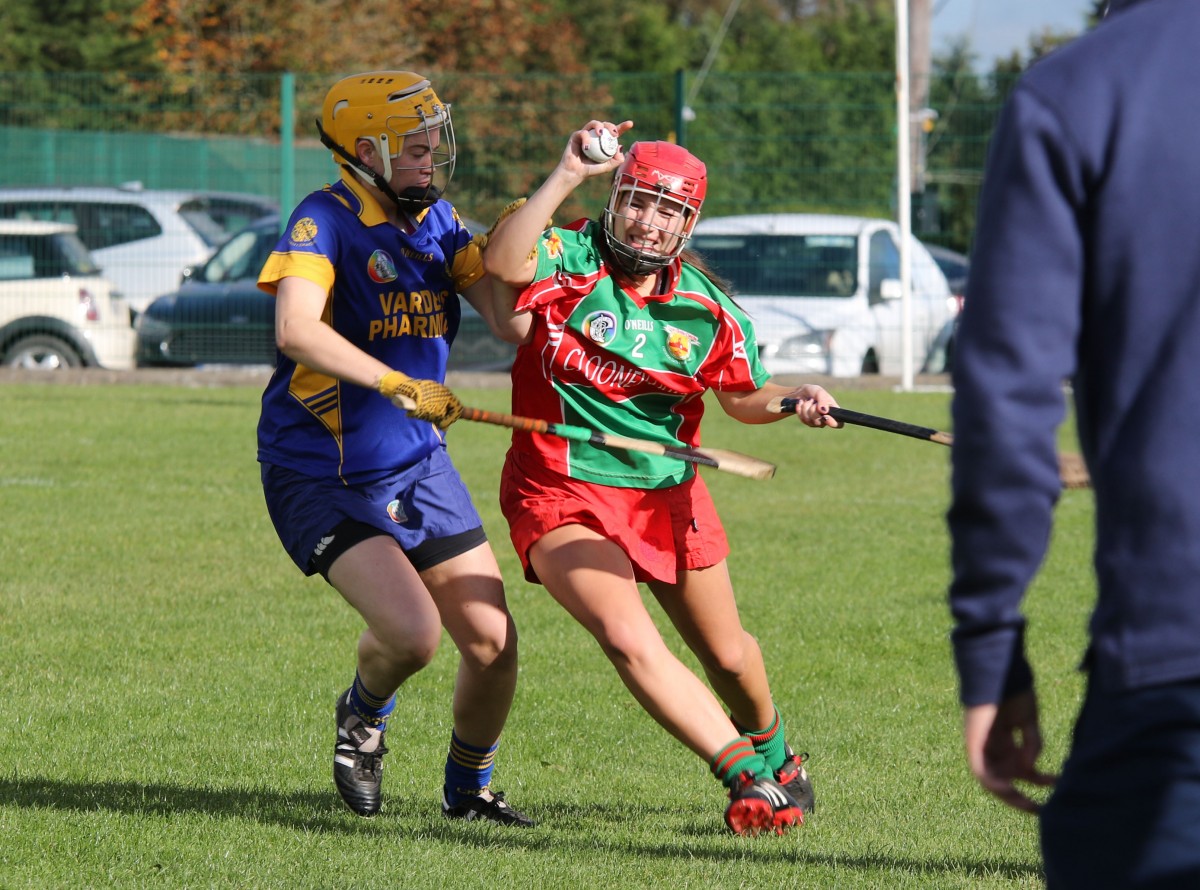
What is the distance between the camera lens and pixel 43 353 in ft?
55.2

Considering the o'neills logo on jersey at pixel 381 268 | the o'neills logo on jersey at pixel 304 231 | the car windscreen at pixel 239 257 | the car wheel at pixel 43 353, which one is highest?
the o'neills logo on jersey at pixel 304 231

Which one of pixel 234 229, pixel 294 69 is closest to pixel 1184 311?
pixel 234 229

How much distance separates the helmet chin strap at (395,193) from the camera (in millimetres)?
4449

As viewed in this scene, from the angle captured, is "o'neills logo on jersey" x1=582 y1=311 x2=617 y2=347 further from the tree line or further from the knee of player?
the tree line

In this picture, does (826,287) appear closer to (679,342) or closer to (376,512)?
(679,342)

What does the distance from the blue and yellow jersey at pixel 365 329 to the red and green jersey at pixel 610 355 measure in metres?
0.28

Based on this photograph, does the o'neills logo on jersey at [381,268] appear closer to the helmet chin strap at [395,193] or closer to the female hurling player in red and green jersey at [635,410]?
the helmet chin strap at [395,193]

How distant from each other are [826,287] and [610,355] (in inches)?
475

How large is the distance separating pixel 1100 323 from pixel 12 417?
13152 millimetres

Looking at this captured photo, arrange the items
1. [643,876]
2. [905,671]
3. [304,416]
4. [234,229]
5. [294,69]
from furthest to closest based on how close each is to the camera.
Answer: [294,69] < [234,229] < [905,671] < [304,416] < [643,876]

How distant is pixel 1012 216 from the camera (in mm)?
1930

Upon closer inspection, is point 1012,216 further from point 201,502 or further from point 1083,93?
point 201,502

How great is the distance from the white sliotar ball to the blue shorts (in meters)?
0.98

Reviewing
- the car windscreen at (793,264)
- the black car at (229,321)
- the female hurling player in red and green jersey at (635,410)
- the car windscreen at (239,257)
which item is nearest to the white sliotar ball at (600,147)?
the female hurling player in red and green jersey at (635,410)
